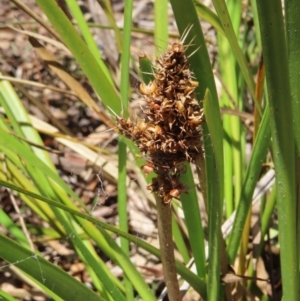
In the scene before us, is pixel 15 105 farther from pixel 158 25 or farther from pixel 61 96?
pixel 61 96

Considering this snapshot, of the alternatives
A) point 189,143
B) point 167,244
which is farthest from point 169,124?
point 167,244

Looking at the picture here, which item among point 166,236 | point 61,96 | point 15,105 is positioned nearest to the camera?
point 166,236

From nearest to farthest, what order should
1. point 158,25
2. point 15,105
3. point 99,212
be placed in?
point 158,25 < point 15,105 < point 99,212

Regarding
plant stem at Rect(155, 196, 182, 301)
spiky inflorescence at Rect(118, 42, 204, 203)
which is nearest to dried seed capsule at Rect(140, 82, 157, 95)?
spiky inflorescence at Rect(118, 42, 204, 203)

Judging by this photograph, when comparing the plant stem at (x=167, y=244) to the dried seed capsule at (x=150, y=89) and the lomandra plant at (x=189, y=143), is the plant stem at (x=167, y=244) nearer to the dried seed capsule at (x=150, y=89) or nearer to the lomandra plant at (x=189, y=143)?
the lomandra plant at (x=189, y=143)

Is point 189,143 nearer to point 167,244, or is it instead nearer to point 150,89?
point 150,89

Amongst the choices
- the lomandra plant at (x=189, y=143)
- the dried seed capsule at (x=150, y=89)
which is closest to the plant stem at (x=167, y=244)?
the lomandra plant at (x=189, y=143)

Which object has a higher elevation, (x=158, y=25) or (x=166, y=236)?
(x=158, y=25)

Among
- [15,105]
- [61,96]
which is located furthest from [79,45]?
[61,96]
